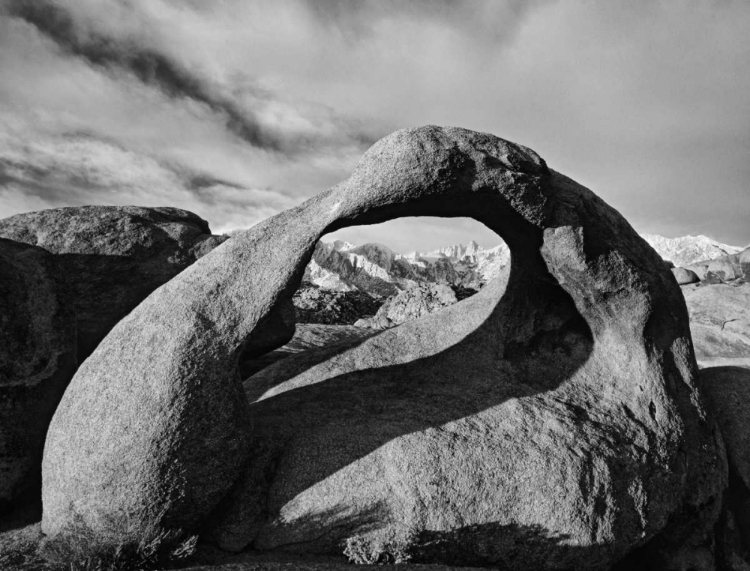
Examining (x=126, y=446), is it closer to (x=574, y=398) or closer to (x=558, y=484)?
(x=558, y=484)

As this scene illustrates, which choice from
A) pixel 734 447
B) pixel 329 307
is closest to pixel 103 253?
pixel 734 447

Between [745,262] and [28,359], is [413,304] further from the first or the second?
[745,262]

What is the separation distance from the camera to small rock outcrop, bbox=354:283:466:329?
54.1ft

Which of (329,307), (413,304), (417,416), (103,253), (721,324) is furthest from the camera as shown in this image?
(329,307)

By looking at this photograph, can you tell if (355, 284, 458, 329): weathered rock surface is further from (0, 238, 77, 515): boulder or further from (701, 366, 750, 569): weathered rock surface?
(0, 238, 77, 515): boulder

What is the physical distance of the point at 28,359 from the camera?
5.06 meters

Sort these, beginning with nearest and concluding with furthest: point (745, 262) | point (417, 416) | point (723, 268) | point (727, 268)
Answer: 1. point (417, 416)
2. point (745, 262)
3. point (727, 268)
4. point (723, 268)

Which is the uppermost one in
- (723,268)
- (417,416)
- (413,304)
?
(723,268)

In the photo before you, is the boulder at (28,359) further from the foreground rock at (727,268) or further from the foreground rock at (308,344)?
the foreground rock at (727,268)

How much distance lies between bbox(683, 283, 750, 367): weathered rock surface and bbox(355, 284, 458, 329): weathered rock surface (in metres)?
6.79

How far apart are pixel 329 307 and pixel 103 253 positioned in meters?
14.3

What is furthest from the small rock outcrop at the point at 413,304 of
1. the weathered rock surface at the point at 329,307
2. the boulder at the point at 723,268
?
the boulder at the point at 723,268

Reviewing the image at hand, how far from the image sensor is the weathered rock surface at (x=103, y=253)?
6055mm

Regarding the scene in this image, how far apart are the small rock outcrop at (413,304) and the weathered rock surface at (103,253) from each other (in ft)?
33.7
